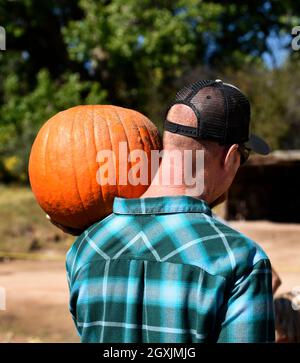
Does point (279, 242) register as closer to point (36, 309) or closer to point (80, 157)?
point (36, 309)

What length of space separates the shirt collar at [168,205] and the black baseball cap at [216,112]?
0.58 feet

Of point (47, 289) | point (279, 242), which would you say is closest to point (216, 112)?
point (47, 289)

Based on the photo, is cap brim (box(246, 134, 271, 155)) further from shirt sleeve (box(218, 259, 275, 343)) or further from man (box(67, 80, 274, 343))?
shirt sleeve (box(218, 259, 275, 343))

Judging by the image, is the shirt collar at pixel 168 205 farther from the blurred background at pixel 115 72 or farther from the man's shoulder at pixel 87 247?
the blurred background at pixel 115 72

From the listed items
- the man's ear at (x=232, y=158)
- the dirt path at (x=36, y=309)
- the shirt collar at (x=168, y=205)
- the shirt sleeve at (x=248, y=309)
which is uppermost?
the man's ear at (x=232, y=158)

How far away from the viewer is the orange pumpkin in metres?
2.17

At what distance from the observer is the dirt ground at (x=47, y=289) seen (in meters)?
6.61

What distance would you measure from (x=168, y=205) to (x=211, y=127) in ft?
0.81

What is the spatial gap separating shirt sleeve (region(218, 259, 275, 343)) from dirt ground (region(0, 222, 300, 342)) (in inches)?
194

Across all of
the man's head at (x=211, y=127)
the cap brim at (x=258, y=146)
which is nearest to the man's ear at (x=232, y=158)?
the man's head at (x=211, y=127)

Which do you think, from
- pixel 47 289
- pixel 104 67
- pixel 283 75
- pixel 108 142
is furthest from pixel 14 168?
pixel 108 142

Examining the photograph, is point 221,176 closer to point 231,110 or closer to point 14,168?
point 231,110

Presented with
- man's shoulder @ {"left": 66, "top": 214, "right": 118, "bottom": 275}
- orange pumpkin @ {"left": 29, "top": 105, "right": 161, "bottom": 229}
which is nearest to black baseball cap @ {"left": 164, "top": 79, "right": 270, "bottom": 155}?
man's shoulder @ {"left": 66, "top": 214, "right": 118, "bottom": 275}

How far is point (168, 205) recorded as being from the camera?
1.69 meters
